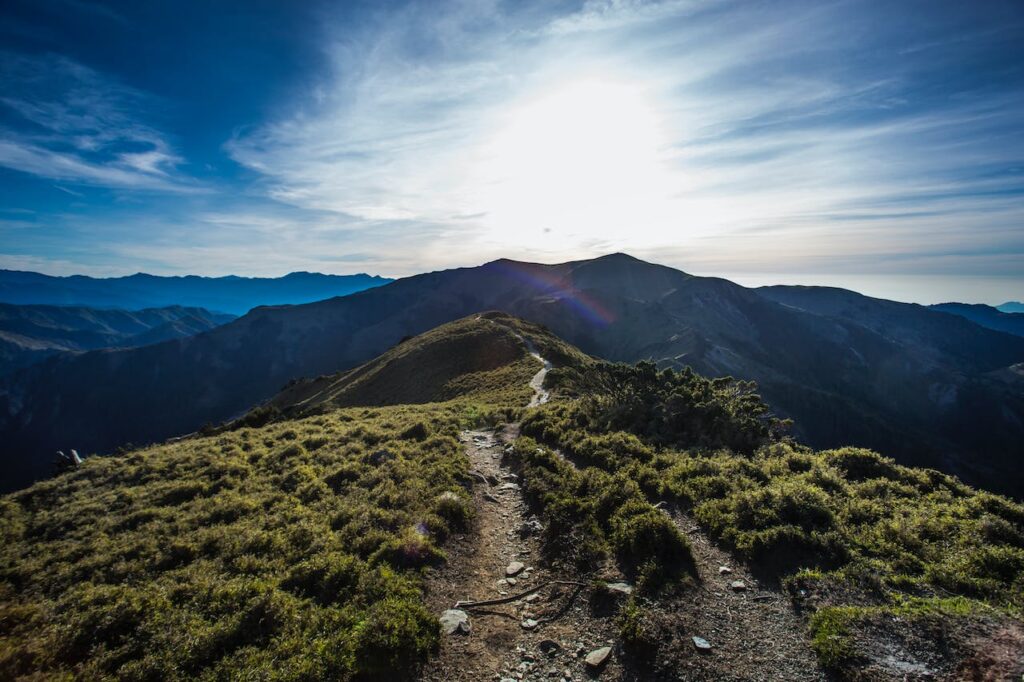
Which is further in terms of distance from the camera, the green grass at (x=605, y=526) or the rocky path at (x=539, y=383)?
the rocky path at (x=539, y=383)

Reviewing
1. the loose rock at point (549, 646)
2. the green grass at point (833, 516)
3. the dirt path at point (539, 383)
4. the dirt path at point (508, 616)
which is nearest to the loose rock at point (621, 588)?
the dirt path at point (508, 616)

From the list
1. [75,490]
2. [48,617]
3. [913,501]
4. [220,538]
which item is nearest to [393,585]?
[220,538]

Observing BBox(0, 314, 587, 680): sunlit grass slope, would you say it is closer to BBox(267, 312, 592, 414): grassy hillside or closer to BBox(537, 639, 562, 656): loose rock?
BBox(537, 639, 562, 656): loose rock

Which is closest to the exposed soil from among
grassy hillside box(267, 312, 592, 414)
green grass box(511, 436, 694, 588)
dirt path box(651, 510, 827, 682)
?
dirt path box(651, 510, 827, 682)

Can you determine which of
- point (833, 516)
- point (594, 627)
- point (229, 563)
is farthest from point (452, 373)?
point (594, 627)

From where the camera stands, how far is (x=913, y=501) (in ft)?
39.1

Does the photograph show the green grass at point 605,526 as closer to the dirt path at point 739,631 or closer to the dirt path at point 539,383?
the dirt path at point 739,631

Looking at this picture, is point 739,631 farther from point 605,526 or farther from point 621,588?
point 605,526

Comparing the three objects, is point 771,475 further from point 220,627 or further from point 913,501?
point 220,627

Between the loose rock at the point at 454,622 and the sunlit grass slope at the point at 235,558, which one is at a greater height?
the sunlit grass slope at the point at 235,558

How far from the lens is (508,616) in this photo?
940 centimetres

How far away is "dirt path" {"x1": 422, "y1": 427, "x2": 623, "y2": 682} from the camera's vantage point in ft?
25.7

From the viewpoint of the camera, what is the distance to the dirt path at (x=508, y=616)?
7848mm

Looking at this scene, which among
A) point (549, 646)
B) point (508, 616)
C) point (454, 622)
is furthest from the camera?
point (508, 616)
